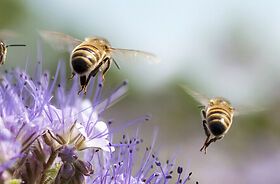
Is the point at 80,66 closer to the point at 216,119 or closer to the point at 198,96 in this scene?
the point at 216,119

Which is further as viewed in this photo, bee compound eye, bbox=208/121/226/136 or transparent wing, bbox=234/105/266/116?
transparent wing, bbox=234/105/266/116

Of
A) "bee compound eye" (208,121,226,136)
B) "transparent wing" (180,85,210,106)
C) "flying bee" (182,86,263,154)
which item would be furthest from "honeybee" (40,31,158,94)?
"bee compound eye" (208,121,226,136)

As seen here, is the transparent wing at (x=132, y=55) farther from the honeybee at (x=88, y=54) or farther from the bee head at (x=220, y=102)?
the bee head at (x=220, y=102)

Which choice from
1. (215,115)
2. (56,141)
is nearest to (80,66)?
(56,141)

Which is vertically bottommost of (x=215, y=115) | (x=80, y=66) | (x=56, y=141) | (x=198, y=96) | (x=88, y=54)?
(x=56, y=141)

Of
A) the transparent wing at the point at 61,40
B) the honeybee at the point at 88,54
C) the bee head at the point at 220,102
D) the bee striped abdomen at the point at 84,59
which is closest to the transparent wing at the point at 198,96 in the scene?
the bee head at the point at 220,102

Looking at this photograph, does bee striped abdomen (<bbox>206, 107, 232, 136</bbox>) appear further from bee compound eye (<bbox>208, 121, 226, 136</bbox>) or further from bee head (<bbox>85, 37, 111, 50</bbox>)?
bee head (<bbox>85, 37, 111, 50</bbox>)

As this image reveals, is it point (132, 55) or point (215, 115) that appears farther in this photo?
point (132, 55)
